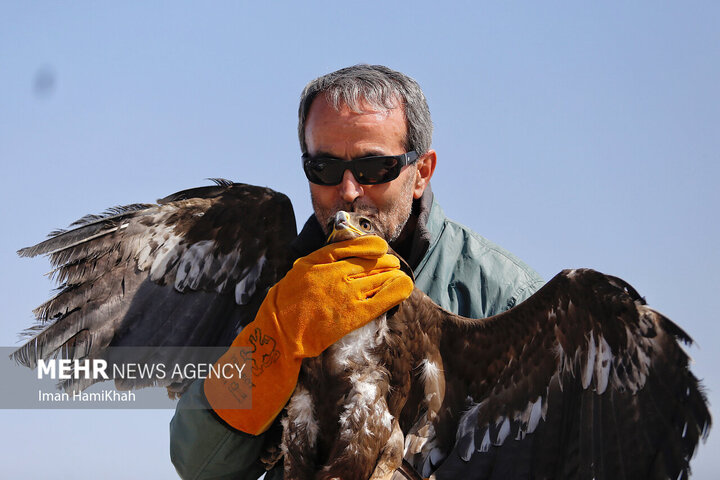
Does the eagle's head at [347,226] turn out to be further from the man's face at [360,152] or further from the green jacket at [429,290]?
the green jacket at [429,290]

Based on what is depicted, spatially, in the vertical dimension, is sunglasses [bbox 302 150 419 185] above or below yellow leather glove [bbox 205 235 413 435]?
above

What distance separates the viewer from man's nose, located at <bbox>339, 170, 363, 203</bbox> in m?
4.41

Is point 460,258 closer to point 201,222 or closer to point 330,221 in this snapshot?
point 330,221

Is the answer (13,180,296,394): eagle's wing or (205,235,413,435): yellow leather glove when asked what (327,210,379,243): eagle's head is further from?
(13,180,296,394): eagle's wing

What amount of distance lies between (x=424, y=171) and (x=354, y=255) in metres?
1.05

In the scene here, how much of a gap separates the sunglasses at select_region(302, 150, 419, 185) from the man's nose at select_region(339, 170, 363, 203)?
2 centimetres

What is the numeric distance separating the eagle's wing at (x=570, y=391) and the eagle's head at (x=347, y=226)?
2.58ft

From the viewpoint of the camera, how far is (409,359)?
444 centimetres

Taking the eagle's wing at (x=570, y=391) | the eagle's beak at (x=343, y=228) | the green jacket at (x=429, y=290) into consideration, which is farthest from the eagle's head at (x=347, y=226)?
the eagle's wing at (x=570, y=391)

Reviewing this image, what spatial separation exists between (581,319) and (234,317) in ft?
7.37

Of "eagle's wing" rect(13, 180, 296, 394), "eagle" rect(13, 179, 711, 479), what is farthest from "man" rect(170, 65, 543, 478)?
"eagle's wing" rect(13, 180, 296, 394)

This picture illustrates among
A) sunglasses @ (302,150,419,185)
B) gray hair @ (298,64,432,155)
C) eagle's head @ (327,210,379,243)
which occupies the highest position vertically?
gray hair @ (298,64,432,155)

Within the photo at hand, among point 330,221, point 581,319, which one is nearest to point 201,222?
point 330,221

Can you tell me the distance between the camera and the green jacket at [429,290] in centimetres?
434
